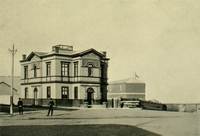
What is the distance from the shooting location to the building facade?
153ft

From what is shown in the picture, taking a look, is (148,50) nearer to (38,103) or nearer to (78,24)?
(78,24)

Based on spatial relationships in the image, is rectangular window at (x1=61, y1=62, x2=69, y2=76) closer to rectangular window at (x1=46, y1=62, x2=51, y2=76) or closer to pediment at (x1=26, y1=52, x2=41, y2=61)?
rectangular window at (x1=46, y1=62, x2=51, y2=76)

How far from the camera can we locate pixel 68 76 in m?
47.7

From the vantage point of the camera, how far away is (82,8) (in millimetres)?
19719

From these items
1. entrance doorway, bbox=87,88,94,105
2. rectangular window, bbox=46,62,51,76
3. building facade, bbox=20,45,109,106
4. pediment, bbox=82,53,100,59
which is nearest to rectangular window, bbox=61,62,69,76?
building facade, bbox=20,45,109,106

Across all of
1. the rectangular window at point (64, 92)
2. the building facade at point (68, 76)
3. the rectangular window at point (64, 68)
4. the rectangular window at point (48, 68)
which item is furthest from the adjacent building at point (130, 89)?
the rectangular window at point (48, 68)

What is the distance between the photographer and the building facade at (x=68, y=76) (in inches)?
1834

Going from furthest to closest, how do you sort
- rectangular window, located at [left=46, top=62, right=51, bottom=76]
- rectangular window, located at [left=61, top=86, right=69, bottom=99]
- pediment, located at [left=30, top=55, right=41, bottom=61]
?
pediment, located at [left=30, top=55, right=41, bottom=61]
rectangular window, located at [left=46, top=62, right=51, bottom=76]
rectangular window, located at [left=61, top=86, right=69, bottom=99]

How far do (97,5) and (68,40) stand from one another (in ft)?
26.1

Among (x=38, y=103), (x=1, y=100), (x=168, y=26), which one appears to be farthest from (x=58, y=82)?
(x=168, y=26)

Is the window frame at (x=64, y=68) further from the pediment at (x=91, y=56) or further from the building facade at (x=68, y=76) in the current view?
the pediment at (x=91, y=56)

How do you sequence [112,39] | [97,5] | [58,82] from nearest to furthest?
1. [97,5]
2. [112,39]
3. [58,82]

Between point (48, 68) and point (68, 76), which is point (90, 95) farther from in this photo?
point (48, 68)

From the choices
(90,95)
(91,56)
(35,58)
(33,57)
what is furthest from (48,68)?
(90,95)
